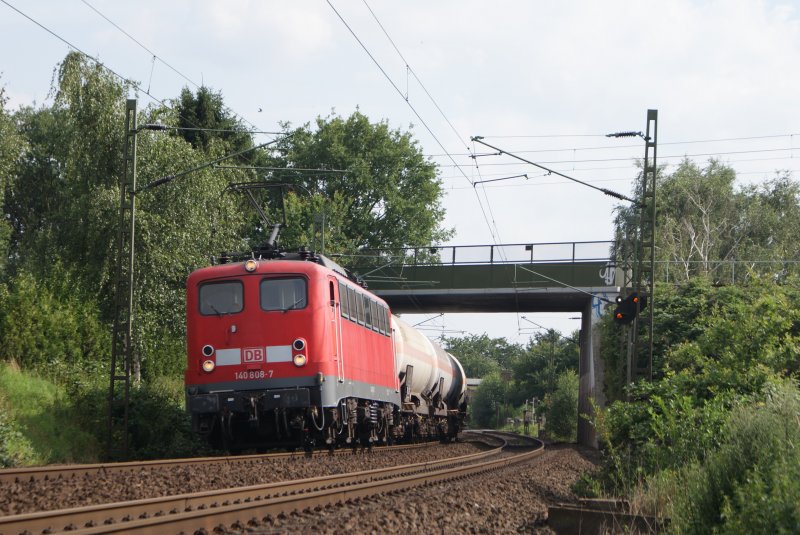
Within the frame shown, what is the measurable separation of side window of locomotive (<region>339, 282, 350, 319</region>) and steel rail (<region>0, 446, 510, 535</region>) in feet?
16.7

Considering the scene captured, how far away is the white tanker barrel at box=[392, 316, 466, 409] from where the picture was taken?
26.0 meters

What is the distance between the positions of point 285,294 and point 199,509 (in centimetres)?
804

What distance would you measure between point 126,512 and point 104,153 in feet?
72.2

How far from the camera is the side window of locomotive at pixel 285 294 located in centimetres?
1742

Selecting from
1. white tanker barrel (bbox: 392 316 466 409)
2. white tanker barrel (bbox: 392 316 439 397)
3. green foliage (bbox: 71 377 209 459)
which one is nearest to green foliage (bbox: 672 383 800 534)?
green foliage (bbox: 71 377 209 459)

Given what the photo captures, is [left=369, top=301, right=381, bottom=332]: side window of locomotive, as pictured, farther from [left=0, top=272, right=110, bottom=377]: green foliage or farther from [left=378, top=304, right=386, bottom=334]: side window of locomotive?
[left=0, top=272, right=110, bottom=377]: green foliage

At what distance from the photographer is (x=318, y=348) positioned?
56.4 ft

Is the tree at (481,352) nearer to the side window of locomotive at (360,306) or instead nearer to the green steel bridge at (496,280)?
the green steel bridge at (496,280)

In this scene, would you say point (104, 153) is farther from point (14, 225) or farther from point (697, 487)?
point (14, 225)

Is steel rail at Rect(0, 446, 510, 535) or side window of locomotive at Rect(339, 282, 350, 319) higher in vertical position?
side window of locomotive at Rect(339, 282, 350, 319)

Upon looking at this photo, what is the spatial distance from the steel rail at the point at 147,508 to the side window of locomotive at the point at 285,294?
170 inches

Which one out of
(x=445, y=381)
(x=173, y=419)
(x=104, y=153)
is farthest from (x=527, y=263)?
(x=173, y=419)

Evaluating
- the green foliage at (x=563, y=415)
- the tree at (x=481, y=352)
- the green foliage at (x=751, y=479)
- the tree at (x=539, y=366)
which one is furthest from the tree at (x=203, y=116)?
the tree at (x=481, y=352)

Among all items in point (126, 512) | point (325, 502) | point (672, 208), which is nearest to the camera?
point (126, 512)
